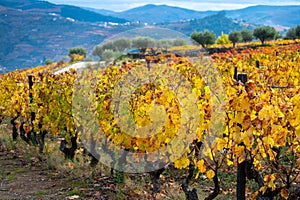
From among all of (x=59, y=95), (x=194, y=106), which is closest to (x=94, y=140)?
(x=59, y=95)

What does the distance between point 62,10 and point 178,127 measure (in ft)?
559

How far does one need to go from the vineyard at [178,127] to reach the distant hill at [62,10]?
14836cm

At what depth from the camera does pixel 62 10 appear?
543ft

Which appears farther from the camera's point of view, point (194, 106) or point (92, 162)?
point (92, 162)

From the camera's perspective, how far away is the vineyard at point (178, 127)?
276cm

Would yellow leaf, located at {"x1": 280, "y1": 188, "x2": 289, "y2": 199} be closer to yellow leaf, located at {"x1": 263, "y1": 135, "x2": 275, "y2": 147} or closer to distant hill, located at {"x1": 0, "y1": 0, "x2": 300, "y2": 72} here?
yellow leaf, located at {"x1": 263, "y1": 135, "x2": 275, "y2": 147}

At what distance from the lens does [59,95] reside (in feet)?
19.3

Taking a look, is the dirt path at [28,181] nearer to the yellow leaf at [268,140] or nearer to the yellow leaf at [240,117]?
the yellow leaf at [240,117]

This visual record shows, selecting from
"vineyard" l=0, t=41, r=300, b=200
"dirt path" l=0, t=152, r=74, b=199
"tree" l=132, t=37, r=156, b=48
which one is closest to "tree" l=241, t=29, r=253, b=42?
"tree" l=132, t=37, r=156, b=48

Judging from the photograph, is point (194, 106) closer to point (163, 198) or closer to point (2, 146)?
point (163, 198)

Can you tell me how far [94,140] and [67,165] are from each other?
70cm

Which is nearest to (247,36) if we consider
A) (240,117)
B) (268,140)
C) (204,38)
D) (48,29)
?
(204,38)

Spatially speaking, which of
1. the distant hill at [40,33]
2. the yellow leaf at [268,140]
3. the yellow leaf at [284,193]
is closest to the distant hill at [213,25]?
the distant hill at [40,33]

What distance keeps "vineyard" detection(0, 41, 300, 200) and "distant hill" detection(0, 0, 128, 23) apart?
14836 cm
